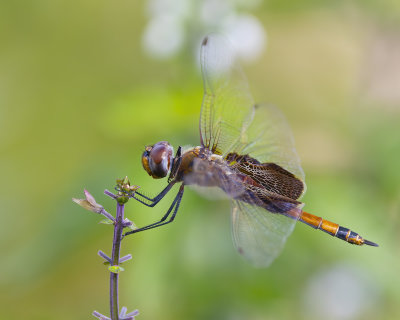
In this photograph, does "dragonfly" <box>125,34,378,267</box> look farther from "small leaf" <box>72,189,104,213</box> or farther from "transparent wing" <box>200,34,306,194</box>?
"small leaf" <box>72,189,104,213</box>

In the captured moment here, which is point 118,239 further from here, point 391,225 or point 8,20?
point 8,20

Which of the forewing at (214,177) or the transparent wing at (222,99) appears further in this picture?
the transparent wing at (222,99)

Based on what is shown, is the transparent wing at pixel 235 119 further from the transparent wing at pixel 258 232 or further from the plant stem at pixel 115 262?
the plant stem at pixel 115 262

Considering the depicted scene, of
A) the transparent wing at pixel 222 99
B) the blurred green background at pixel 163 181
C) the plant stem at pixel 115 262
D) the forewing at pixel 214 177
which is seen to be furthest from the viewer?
the blurred green background at pixel 163 181

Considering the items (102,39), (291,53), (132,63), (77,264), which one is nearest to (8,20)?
(102,39)

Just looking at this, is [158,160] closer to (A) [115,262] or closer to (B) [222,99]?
(B) [222,99]

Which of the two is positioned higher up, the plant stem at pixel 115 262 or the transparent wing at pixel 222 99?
the transparent wing at pixel 222 99

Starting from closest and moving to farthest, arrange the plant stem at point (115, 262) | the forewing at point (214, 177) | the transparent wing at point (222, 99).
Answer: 1. the plant stem at point (115, 262)
2. the forewing at point (214, 177)
3. the transparent wing at point (222, 99)

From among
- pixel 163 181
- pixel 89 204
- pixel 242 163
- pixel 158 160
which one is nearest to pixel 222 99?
pixel 242 163

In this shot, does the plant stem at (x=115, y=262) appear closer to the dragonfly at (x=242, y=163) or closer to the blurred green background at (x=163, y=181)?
the dragonfly at (x=242, y=163)

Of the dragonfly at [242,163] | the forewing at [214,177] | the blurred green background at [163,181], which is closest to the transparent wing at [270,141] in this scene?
the dragonfly at [242,163]
